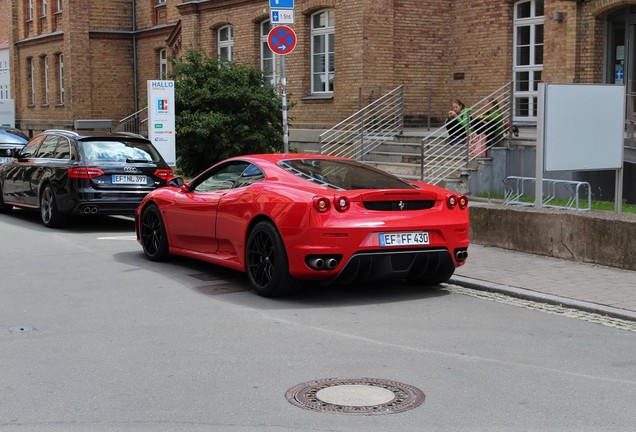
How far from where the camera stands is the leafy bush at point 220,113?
17.9m

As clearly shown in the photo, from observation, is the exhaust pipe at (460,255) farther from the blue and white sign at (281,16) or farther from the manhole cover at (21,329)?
the blue and white sign at (281,16)

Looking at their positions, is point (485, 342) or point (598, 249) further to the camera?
point (598, 249)

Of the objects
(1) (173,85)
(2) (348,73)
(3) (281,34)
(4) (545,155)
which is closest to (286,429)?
(4) (545,155)

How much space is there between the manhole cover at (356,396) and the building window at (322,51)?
1791cm

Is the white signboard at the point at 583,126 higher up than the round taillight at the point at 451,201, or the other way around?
the white signboard at the point at 583,126

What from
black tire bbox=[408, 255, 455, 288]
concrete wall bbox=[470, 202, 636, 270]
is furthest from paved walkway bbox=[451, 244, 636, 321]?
black tire bbox=[408, 255, 455, 288]

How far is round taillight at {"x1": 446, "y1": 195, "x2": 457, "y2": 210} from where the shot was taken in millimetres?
8922

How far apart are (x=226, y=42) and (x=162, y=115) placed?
1073 cm

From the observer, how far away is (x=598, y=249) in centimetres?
1018

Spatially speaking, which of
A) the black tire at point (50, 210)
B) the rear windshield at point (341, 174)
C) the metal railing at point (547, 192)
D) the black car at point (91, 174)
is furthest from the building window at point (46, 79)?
the rear windshield at point (341, 174)

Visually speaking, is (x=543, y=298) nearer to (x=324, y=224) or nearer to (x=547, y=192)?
(x=324, y=224)

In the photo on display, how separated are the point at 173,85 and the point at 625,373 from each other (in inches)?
510

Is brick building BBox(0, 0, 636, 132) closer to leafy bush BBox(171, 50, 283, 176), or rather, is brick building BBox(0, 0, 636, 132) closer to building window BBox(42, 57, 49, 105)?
leafy bush BBox(171, 50, 283, 176)

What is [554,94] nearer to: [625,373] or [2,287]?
[625,373]
